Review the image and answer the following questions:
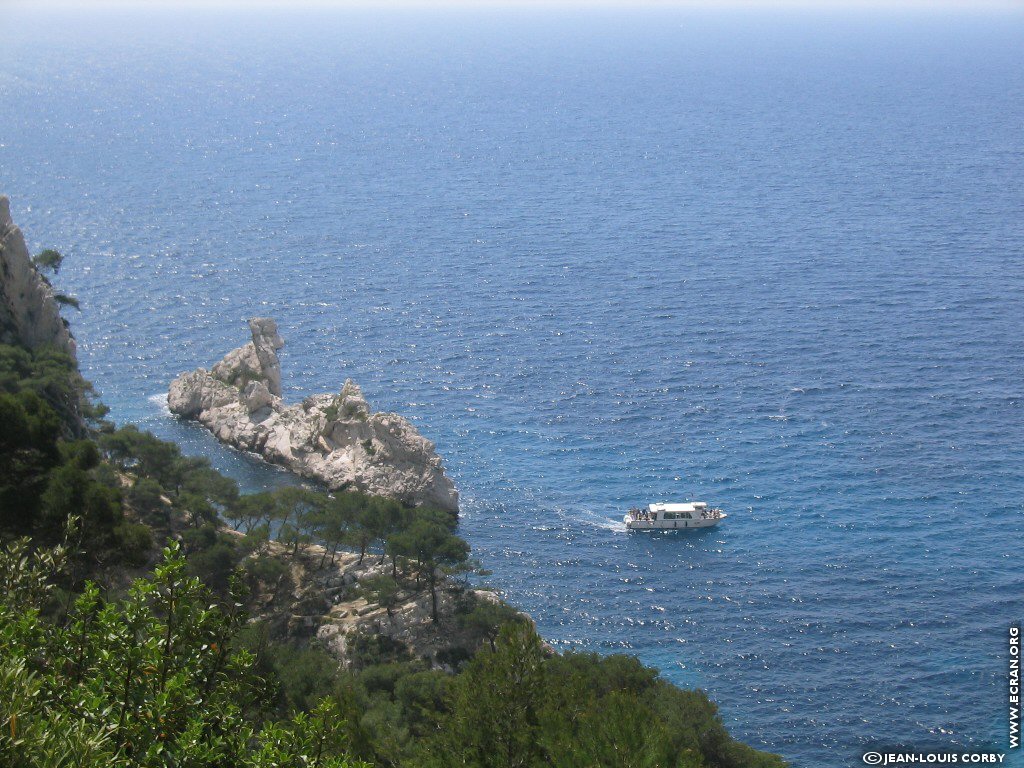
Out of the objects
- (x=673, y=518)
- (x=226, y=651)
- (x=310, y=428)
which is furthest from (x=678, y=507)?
(x=226, y=651)

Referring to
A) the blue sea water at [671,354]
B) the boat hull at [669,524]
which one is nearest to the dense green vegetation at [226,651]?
the blue sea water at [671,354]

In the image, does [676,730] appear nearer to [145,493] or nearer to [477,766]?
[477,766]

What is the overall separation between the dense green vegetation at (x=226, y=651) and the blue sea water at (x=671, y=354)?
9189 millimetres

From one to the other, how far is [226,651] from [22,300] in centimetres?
4983

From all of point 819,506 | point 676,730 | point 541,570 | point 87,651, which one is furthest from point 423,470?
point 87,651

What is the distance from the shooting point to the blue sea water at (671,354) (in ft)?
192

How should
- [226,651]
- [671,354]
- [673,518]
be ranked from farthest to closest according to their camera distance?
[671,354]
[673,518]
[226,651]

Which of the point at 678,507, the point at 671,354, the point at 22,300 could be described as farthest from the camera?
the point at 671,354

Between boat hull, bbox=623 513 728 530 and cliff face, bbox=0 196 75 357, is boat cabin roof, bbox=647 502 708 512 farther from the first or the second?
cliff face, bbox=0 196 75 357

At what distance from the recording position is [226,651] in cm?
2181

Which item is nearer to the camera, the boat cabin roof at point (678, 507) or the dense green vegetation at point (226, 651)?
the dense green vegetation at point (226, 651)

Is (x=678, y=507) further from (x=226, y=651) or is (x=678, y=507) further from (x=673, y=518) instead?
(x=226, y=651)

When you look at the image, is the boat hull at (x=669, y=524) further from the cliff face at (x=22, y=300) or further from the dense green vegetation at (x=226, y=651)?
the cliff face at (x=22, y=300)

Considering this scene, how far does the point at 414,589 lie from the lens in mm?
56375
